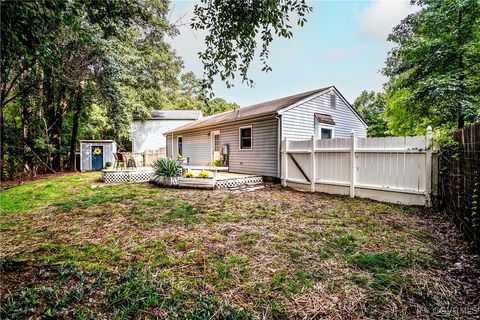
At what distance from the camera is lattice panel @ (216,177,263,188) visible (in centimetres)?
884

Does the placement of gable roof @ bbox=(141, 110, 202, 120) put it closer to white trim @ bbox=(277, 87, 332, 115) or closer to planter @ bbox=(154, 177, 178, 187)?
planter @ bbox=(154, 177, 178, 187)

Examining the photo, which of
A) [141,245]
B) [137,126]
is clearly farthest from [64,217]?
[137,126]

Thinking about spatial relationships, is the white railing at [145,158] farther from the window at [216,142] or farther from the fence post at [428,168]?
the fence post at [428,168]

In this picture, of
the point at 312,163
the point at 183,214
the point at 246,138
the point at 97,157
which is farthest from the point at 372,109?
the point at 183,214

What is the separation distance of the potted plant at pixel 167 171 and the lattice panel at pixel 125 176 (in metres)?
2.02

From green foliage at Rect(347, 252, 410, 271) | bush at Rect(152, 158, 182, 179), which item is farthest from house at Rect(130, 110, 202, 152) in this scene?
green foliage at Rect(347, 252, 410, 271)

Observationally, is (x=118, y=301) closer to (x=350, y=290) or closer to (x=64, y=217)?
(x=350, y=290)

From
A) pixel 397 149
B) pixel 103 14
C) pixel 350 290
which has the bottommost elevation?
pixel 350 290

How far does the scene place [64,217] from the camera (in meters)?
4.89

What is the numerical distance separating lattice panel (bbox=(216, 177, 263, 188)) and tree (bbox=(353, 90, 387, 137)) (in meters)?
19.7

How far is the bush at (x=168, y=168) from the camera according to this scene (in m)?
9.01

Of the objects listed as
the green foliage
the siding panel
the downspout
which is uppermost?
the siding panel

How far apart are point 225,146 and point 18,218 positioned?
27.7 ft

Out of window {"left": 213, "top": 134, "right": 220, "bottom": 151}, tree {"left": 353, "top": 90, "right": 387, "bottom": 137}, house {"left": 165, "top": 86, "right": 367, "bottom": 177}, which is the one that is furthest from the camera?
tree {"left": 353, "top": 90, "right": 387, "bottom": 137}
